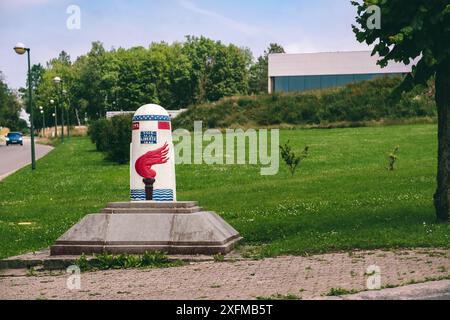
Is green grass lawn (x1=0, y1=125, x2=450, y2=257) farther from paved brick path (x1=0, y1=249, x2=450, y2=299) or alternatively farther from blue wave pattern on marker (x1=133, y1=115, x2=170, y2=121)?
blue wave pattern on marker (x1=133, y1=115, x2=170, y2=121)

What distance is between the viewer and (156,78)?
98875mm

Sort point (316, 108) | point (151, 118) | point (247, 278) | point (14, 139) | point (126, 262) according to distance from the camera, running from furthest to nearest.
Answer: point (14, 139)
point (316, 108)
point (151, 118)
point (126, 262)
point (247, 278)

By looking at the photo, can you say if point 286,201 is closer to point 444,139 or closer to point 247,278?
point 444,139

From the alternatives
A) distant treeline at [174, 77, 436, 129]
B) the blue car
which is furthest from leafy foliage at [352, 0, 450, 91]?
the blue car

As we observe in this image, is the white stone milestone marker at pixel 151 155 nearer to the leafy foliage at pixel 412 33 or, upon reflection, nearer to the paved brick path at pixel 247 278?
the paved brick path at pixel 247 278

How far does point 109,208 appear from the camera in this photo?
12.5m

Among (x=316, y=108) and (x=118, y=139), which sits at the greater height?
(x=316, y=108)

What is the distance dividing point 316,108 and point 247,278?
5671cm

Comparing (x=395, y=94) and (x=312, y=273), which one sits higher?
(x=395, y=94)

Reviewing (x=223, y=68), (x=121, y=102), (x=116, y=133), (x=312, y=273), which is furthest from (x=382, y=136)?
(x=223, y=68)

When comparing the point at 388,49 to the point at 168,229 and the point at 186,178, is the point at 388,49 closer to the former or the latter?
the point at 168,229

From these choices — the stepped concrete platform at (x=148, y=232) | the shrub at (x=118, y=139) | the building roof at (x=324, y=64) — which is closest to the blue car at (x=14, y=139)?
the building roof at (x=324, y=64)

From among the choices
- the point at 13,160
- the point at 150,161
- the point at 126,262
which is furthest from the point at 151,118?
the point at 13,160
